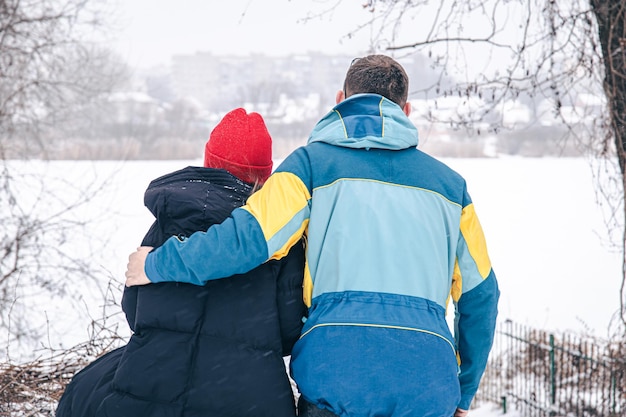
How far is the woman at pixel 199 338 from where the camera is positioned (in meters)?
1.82

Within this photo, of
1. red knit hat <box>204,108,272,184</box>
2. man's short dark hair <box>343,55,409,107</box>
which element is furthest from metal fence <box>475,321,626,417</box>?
red knit hat <box>204,108,272,184</box>

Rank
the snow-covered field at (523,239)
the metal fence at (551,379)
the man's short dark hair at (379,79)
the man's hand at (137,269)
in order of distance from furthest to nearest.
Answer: the snow-covered field at (523,239), the metal fence at (551,379), the man's short dark hair at (379,79), the man's hand at (137,269)

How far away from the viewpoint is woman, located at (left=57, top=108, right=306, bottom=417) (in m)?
1.82

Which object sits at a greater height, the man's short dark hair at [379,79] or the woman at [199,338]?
the man's short dark hair at [379,79]

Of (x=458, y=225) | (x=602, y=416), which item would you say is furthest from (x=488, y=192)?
(x=458, y=225)

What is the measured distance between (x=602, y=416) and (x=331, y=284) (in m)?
6.19

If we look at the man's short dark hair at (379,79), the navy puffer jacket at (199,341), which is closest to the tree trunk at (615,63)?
the man's short dark hair at (379,79)

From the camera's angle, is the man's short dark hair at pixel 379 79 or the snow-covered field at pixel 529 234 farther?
the snow-covered field at pixel 529 234

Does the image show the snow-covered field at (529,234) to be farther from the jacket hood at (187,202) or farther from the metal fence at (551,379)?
the jacket hood at (187,202)

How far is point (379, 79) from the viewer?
6.90 ft

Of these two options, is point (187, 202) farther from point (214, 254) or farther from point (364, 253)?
point (364, 253)

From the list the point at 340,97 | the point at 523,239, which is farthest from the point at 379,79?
the point at 523,239

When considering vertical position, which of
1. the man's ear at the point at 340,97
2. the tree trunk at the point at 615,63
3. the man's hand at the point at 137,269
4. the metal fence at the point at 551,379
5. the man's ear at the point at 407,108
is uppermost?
the tree trunk at the point at 615,63

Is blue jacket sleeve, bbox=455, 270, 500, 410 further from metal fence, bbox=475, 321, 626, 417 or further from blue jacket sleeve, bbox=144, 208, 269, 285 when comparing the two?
metal fence, bbox=475, 321, 626, 417
